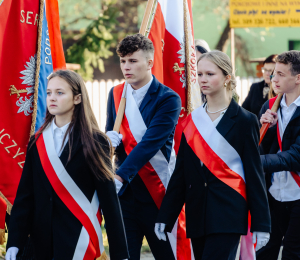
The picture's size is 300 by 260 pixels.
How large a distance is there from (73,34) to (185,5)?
13620 mm

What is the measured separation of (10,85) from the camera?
382 centimetres

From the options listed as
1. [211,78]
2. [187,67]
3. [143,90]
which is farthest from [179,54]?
[211,78]

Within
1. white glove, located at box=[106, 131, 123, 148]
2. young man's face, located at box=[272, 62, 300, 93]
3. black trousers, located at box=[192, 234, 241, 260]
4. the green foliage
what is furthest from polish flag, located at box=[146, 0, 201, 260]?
the green foliage

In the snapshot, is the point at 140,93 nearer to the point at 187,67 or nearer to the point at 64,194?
the point at 187,67

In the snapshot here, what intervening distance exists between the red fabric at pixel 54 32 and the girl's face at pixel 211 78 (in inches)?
56.4

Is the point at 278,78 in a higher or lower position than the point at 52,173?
higher

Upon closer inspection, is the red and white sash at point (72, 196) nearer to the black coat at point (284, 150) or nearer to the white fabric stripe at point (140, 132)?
the white fabric stripe at point (140, 132)

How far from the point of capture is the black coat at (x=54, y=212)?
281cm

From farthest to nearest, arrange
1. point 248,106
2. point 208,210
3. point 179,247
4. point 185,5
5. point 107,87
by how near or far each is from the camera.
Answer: point 107,87
point 248,106
point 185,5
point 179,247
point 208,210

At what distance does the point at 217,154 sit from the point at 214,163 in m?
0.06

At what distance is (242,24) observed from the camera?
1213cm

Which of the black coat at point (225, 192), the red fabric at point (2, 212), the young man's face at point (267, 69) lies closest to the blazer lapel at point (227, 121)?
the black coat at point (225, 192)

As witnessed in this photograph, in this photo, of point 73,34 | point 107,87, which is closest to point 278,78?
point 107,87

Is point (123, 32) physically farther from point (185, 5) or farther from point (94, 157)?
point (94, 157)
